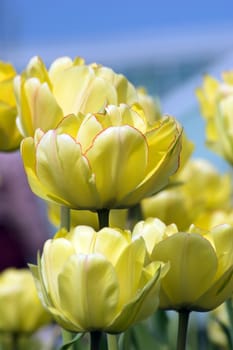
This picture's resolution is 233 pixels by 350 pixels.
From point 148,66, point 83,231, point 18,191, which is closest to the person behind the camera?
point 83,231

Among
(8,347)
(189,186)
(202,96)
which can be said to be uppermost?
(202,96)

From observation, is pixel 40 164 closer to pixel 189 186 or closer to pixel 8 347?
pixel 8 347

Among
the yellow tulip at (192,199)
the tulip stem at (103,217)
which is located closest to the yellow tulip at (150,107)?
the yellow tulip at (192,199)

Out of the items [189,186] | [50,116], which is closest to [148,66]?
[189,186]

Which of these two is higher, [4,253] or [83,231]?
[83,231]

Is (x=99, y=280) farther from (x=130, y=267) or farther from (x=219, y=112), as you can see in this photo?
(x=219, y=112)

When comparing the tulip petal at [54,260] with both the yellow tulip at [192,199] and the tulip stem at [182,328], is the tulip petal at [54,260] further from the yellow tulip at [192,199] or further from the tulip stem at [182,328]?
the yellow tulip at [192,199]

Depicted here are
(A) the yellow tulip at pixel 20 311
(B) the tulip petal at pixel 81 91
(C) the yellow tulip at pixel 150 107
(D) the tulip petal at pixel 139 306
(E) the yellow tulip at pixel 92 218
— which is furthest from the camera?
(A) the yellow tulip at pixel 20 311

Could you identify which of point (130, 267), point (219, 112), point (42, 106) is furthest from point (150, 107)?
point (130, 267)
